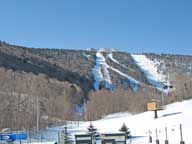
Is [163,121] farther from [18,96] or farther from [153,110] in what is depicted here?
[18,96]

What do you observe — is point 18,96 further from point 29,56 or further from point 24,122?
point 29,56

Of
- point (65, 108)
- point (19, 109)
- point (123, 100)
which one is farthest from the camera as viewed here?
point (123, 100)

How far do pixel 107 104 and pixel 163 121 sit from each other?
186ft

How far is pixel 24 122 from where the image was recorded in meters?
83.4

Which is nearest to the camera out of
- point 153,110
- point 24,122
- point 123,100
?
point 153,110

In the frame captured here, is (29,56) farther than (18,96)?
Yes

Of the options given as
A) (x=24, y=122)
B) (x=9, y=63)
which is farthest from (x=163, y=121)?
(x=9, y=63)

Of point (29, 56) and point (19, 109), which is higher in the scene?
point (29, 56)

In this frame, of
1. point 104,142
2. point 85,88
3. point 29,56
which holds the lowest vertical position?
point 104,142

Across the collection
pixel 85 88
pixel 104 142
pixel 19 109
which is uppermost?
pixel 85 88

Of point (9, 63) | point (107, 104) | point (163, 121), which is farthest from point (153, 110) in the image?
point (9, 63)

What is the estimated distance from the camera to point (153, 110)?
71.4m

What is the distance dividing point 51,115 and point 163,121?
48414mm

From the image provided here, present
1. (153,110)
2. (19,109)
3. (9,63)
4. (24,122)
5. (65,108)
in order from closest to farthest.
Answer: (153,110), (24,122), (19,109), (65,108), (9,63)
